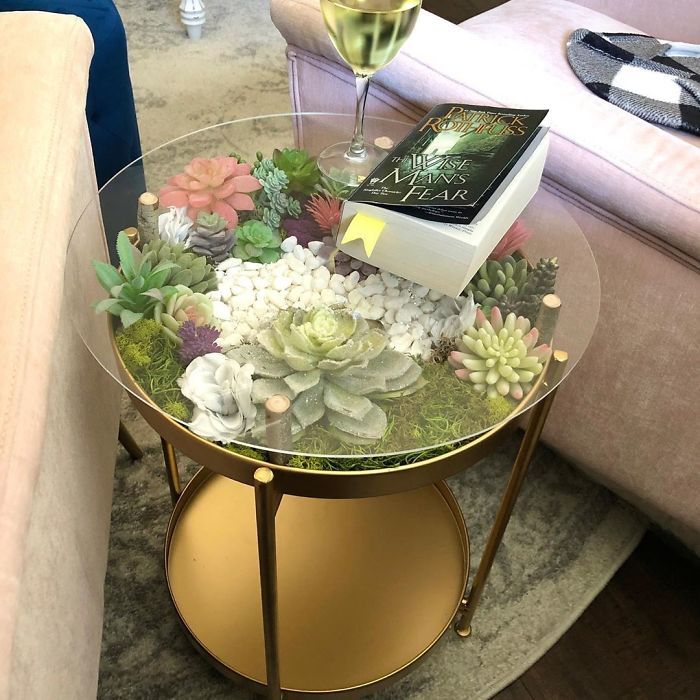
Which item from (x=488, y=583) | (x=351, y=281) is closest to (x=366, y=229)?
(x=351, y=281)

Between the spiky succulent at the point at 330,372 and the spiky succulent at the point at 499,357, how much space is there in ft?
0.16

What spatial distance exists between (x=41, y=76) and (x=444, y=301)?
1.58 feet

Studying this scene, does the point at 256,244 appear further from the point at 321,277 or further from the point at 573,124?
the point at 573,124

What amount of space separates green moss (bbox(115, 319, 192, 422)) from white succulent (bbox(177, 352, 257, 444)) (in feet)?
0.06

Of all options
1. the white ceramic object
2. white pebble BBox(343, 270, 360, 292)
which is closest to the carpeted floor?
white pebble BBox(343, 270, 360, 292)

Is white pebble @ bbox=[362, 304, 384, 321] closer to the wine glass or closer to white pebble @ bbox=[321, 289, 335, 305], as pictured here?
white pebble @ bbox=[321, 289, 335, 305]

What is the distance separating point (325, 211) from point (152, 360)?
10.7 inches

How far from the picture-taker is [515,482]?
0.86 m

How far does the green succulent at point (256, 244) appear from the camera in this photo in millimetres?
790

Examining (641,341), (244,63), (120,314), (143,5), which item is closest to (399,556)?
(641,341)

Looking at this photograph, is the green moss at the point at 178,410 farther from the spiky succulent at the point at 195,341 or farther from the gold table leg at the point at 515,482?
the gold table leg at the point at 515,482

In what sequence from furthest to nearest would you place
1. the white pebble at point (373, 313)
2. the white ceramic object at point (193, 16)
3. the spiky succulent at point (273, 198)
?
the white ceramic object at point (193, 16)
the spiky succulent at point (273, 198)
the white pebble at point (373, 313)

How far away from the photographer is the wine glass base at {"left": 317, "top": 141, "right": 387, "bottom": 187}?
2.87 ft

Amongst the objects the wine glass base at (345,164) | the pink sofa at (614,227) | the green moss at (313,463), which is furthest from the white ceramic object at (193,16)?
the green moss at (313,463)
